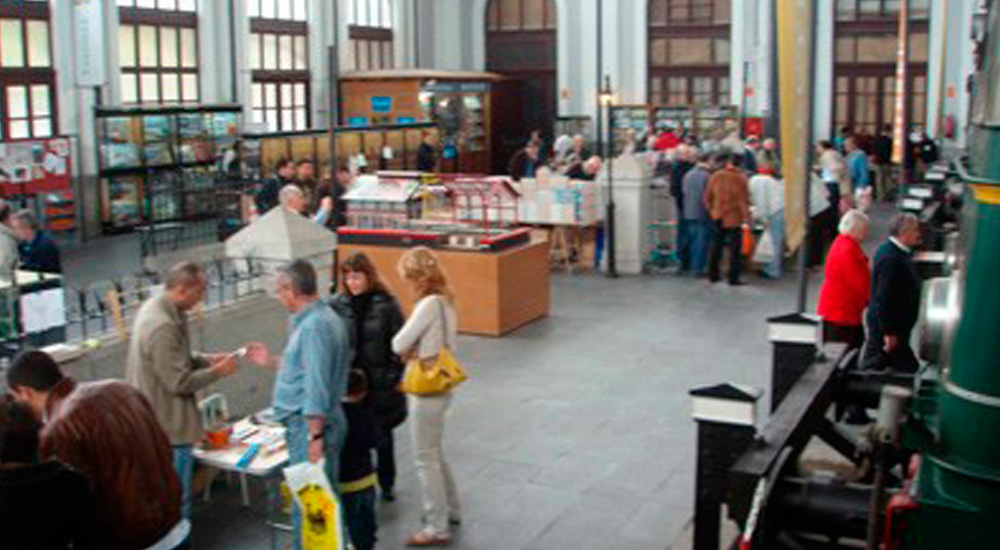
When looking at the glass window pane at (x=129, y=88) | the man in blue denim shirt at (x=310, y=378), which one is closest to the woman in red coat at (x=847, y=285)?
the man in blue denim shirt at (x=310, y=378)

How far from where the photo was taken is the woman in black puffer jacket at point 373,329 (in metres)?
6.37

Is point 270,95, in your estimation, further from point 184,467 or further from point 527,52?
point 184,467

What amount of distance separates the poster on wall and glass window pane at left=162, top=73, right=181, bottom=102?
3736mm

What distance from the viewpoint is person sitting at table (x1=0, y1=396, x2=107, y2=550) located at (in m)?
3.71

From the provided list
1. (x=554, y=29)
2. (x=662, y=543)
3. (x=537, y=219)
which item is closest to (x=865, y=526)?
(x=662, y=543)

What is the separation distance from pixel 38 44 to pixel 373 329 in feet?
46.9

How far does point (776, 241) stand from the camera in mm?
14797

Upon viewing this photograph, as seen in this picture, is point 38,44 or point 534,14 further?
point 534,14

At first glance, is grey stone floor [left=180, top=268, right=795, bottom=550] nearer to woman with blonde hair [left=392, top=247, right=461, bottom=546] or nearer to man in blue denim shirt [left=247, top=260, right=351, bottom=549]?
woman with blonde hair [left=392, top=247, right=461, bottom=546]

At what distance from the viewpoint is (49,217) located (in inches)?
704

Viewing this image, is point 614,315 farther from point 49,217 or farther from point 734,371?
point 49,217

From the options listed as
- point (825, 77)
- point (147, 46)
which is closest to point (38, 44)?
point (147, 46)

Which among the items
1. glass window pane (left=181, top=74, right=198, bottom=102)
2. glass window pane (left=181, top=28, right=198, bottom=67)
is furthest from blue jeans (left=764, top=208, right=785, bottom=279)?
glass window pane (left=181, top=28, right=198, bottom=67)

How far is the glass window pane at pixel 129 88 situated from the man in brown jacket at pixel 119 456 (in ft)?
57.0
